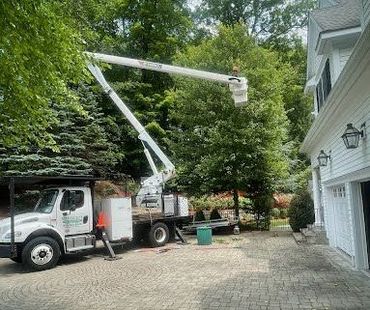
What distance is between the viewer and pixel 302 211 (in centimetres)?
1648

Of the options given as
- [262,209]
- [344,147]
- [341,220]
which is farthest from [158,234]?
[344,147]

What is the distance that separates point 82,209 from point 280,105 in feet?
39.4

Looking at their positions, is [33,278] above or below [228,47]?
below

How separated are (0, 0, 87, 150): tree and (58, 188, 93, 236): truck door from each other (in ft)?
13.8

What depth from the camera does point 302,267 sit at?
971 cm

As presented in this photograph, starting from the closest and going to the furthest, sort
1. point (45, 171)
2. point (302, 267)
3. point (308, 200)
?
point (302, 267)
point (308, 200)
point (45, 171)

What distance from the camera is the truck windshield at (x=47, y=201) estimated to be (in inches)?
461

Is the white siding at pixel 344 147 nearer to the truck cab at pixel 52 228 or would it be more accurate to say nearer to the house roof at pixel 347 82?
the house roof at pixel 347 82

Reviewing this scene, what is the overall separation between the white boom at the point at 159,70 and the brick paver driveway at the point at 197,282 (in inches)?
135

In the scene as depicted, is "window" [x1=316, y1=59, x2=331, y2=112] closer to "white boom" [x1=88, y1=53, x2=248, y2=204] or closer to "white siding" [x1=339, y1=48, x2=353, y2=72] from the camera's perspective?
"white siding" [x1=339, y1=48, x2=353, y2=72]

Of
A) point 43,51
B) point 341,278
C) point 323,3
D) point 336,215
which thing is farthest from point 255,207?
point 43,51

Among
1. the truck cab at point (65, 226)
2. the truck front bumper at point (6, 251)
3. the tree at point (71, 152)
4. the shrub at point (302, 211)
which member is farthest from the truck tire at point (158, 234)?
the tree at point (71, 152)

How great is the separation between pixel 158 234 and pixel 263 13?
1120 inches

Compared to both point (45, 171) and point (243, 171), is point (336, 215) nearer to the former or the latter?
point (243, 171)
